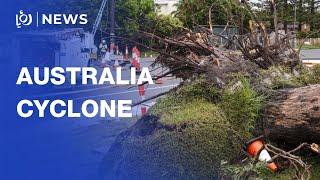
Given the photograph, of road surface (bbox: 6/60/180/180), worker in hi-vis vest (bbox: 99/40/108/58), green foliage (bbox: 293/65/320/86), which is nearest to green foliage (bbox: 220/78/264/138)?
green foliage (bbox: 293/65/320/86)

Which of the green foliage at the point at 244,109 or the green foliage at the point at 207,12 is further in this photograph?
the green foliage at the point at 207,12

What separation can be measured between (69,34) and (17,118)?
1342 millimetres

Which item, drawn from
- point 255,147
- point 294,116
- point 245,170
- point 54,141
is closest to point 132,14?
point 54,141

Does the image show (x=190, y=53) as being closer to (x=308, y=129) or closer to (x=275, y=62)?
(x=275, y=62)

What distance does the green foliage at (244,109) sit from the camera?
3361mm

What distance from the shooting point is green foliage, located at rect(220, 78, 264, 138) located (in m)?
3.36

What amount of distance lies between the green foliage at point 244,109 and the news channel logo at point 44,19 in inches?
42.9

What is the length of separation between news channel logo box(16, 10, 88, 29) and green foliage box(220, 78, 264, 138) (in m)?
1.09

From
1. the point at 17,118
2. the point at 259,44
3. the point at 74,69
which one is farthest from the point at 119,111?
the point at 259,44

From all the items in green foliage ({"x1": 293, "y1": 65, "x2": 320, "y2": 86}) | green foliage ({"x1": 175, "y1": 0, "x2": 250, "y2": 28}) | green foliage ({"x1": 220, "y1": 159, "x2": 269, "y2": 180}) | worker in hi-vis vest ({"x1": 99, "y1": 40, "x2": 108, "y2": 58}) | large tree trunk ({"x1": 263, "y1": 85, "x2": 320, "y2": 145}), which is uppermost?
green foliage ({"x1": 175, "y1": 0, "x2": 250, "y2": 28})

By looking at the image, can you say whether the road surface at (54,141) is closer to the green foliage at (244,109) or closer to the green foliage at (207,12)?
the green foliage at (244,109)

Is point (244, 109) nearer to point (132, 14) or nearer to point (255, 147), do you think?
point (255, 147)

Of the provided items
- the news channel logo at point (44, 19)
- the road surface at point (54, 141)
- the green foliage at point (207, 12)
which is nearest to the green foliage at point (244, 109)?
the road surface at point (54, 141)

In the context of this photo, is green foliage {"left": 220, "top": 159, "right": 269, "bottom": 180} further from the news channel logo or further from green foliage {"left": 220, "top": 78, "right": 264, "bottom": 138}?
the news channel logo
